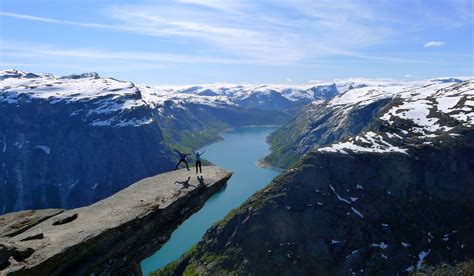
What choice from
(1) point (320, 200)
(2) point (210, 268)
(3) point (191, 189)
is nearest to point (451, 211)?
(1) point (320, 200)

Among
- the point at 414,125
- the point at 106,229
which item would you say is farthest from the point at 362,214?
the point at 106,229

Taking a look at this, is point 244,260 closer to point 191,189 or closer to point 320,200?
point 320,200

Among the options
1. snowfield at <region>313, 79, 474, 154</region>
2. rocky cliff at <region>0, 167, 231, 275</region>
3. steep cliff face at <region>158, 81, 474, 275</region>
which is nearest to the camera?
rocky cliff at <region>0, 167, 231, 275</region>

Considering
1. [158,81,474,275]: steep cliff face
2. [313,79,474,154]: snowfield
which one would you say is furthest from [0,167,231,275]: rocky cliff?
[313,79,474,154]: snowfield

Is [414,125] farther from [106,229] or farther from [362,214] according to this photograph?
[106,229]

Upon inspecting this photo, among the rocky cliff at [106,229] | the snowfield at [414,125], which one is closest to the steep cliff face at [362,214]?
the snowfield at [414,125]

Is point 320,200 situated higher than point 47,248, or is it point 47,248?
point 47,248

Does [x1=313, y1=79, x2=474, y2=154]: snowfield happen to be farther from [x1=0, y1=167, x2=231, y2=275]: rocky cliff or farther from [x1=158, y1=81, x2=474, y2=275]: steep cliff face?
[x1=0, y1=167, x2=231, y2=275]: rocky cliff
